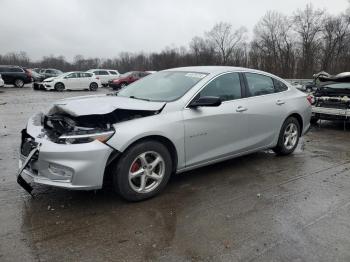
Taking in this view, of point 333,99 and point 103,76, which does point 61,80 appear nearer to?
point 103,76

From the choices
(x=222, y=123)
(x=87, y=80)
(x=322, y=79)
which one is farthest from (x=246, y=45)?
(x=222, y=123)

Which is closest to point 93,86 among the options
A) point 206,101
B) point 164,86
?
point 164,86

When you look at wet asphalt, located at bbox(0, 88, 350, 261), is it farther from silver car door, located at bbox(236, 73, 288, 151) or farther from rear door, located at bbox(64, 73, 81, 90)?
rear door, located at bbox(64, 73, 81, 90)

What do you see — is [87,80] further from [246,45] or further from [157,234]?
[246,45]

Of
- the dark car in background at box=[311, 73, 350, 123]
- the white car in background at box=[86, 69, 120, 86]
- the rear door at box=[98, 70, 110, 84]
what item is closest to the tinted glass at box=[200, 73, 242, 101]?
the dark car in background at box=[311, 73, 350, 123]

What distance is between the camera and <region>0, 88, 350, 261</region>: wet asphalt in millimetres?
3221

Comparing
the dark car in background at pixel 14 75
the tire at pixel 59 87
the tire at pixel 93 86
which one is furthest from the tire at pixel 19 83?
the tire at pixel 93 86

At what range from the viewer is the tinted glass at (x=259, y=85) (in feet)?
18.7

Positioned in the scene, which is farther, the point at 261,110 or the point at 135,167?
the point at 261,110

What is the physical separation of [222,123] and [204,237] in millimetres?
1952

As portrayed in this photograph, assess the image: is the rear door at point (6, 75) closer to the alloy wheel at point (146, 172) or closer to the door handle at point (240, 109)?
the door handle at point (240, 109)

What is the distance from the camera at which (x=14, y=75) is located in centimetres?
2797

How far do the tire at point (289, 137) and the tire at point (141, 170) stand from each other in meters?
2.66

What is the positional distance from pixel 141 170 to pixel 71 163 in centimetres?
84
